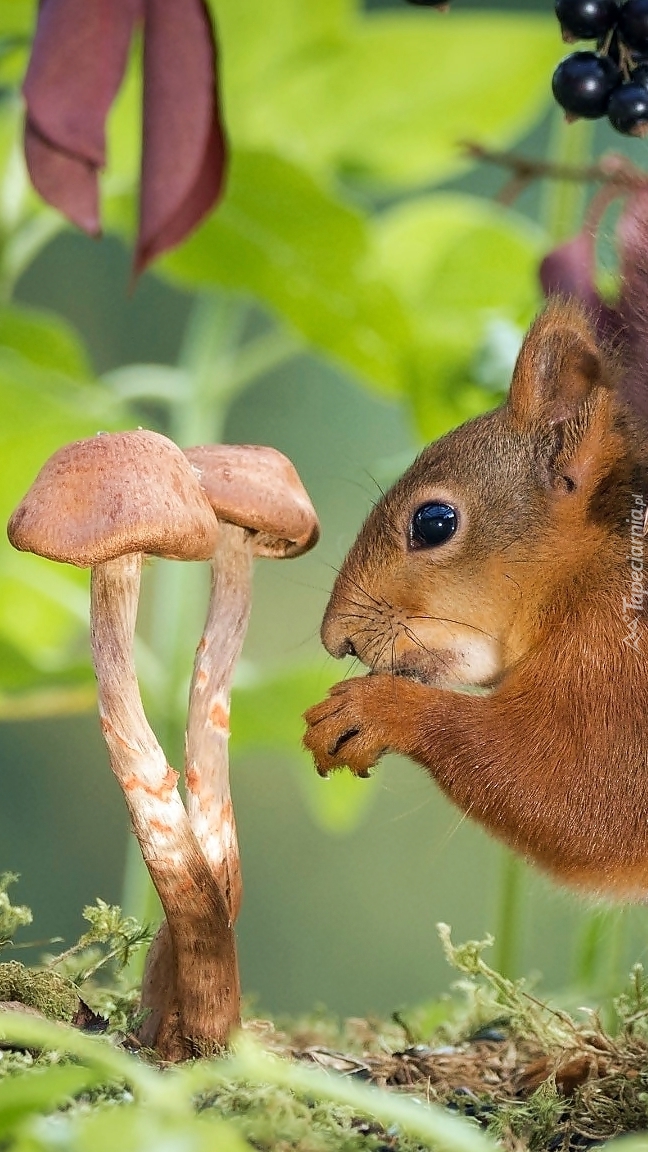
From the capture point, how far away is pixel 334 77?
1.72m

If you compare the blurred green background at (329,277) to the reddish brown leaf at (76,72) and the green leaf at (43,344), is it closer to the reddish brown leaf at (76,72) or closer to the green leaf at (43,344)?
the green leaf at (43,344)

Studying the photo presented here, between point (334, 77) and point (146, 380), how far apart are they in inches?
17.3

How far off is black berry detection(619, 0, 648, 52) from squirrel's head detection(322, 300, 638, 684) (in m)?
0.18

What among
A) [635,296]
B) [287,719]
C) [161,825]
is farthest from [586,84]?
[287,719]

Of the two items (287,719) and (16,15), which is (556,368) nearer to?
(287,719)

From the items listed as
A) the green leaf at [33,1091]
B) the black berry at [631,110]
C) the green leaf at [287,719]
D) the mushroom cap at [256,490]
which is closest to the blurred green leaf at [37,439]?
the green leaf at [287,719]

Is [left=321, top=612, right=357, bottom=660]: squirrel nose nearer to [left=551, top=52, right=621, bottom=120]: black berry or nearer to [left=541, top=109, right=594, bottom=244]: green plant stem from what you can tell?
[left=551, top=52, right=621, bottom=120]: black berry

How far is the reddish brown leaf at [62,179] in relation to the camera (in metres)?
0.96

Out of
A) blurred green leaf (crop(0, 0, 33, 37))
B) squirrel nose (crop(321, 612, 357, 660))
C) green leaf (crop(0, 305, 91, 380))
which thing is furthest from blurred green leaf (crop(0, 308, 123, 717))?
squirrel nose (crop(321, 612, 357, 660))

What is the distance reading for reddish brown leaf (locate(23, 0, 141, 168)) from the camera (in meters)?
A: 0.92

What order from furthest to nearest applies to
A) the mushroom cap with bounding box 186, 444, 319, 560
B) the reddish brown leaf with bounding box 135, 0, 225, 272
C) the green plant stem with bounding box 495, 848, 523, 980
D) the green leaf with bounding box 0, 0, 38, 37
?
the green leaf with bounding box 0, 0, 38, 37, the green plant stem with bounding box 495, 848, 523, 980, the reddish brown leaf with bounding box 135, 0, 225, 272, the mushroom cap with bounding box 186, 444, 319, 560

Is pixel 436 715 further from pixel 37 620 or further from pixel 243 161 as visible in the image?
pixel 37 620

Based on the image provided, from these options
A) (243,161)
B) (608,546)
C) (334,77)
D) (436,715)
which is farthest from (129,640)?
(334,77)

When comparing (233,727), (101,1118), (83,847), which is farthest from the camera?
(83,847)
